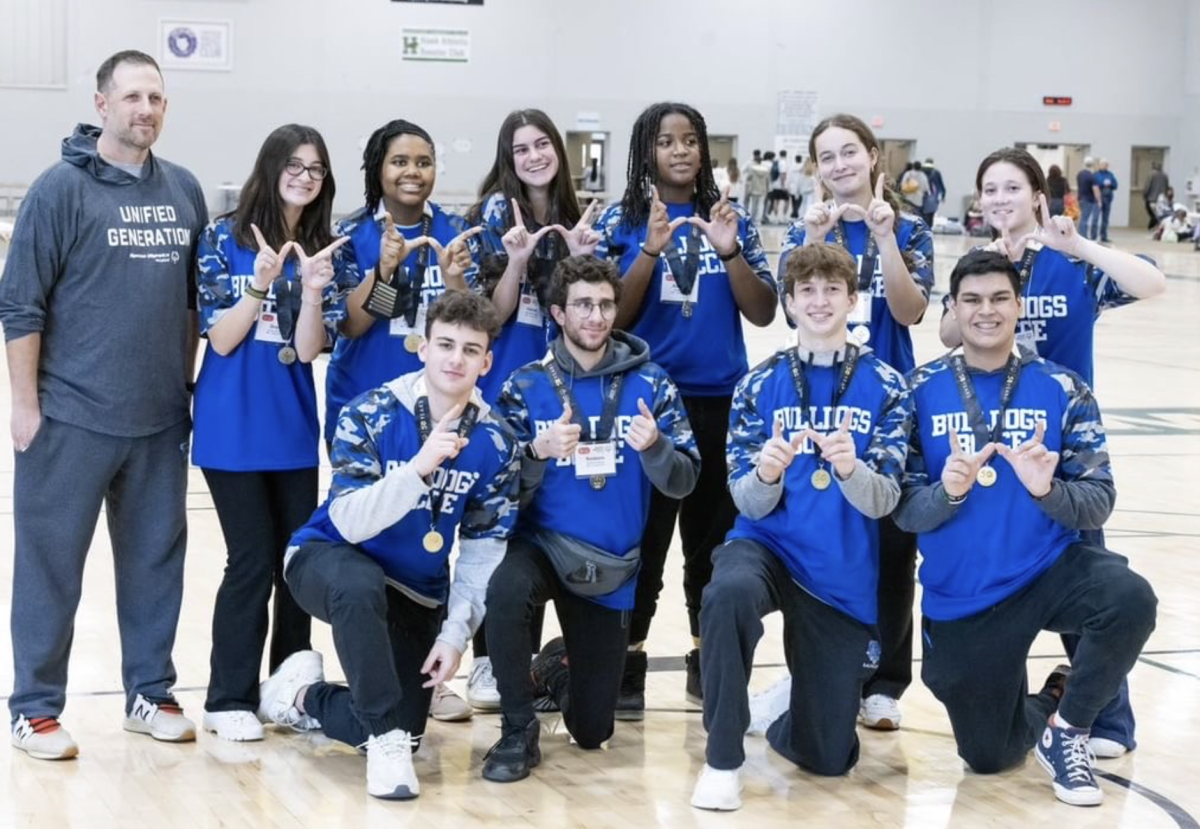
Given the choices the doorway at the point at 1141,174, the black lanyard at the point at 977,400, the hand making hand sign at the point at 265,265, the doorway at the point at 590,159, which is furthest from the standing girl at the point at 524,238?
the doorway at the point at 1141,174

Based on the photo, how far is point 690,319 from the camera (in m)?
5.17

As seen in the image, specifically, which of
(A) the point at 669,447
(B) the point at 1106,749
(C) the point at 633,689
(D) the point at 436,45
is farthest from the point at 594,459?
(D) the point at 436,45

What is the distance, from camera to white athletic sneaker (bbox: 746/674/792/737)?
4.97 meters

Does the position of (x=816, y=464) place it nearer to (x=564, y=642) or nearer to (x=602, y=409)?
(x=602, y=409)

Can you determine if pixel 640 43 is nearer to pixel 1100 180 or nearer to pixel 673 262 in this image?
pixel 1100 180

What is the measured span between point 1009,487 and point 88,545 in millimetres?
2540

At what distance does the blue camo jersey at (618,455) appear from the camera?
474 centimetres

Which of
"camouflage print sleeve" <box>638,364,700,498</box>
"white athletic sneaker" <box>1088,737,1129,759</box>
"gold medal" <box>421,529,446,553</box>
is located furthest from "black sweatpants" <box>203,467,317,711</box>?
"white athletic sneaker" <box>1088,737,1129,759</box>

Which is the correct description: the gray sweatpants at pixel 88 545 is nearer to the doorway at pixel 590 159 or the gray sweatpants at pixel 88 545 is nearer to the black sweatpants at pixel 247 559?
the black sweatpants at pixel 247 559

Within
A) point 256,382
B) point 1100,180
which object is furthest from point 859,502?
point 1100,180

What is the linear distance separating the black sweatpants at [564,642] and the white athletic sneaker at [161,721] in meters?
0.90

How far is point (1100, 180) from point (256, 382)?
29.6m

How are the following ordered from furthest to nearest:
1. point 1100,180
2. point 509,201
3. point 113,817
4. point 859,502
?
point 1100,180 < point 509,201 < point 859,502 < point 113,817

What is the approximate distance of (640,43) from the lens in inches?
1305
